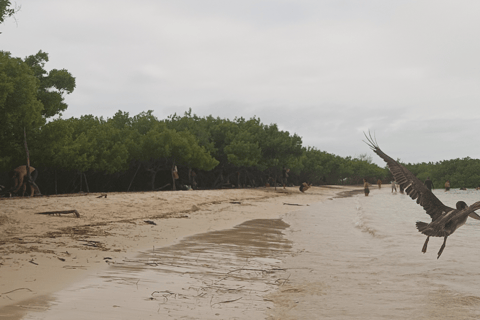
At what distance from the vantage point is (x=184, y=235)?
40.9 ft

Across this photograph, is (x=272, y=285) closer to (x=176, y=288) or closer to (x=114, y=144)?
(x=176, y=288)

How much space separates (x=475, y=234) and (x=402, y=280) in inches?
427

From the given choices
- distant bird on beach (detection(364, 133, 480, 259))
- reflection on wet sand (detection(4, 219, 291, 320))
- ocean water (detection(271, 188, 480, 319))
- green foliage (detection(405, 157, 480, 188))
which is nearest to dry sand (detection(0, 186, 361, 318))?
reflection on wet sand (detection(4, 219, 291, 320))

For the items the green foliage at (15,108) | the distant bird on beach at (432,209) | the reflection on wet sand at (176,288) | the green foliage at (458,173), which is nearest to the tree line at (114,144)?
the green foliage at (15,108)

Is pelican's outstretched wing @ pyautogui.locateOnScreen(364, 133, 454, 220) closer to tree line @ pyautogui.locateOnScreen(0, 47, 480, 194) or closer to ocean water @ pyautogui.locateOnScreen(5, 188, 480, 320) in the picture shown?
ocean water @ pyautogui.locateOnScreen(5, 188, 480, 320)

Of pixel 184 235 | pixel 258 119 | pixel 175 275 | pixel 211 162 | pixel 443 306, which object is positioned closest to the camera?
pixel 443 306

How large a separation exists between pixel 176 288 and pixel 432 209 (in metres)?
4.80

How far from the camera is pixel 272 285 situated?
6.82 metres

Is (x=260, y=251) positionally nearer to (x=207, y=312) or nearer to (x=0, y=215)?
(x=207, y=312)

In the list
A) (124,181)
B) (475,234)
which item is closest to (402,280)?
(475,234)

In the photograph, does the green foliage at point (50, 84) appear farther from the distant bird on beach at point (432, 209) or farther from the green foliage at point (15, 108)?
the distant bird on beach at point (432, 209)

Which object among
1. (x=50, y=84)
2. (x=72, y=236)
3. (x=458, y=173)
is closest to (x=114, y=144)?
(x=50, y=84)

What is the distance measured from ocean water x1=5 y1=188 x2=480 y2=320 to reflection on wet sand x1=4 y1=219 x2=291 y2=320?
0.04ft

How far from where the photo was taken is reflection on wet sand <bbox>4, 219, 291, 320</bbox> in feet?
16.1
